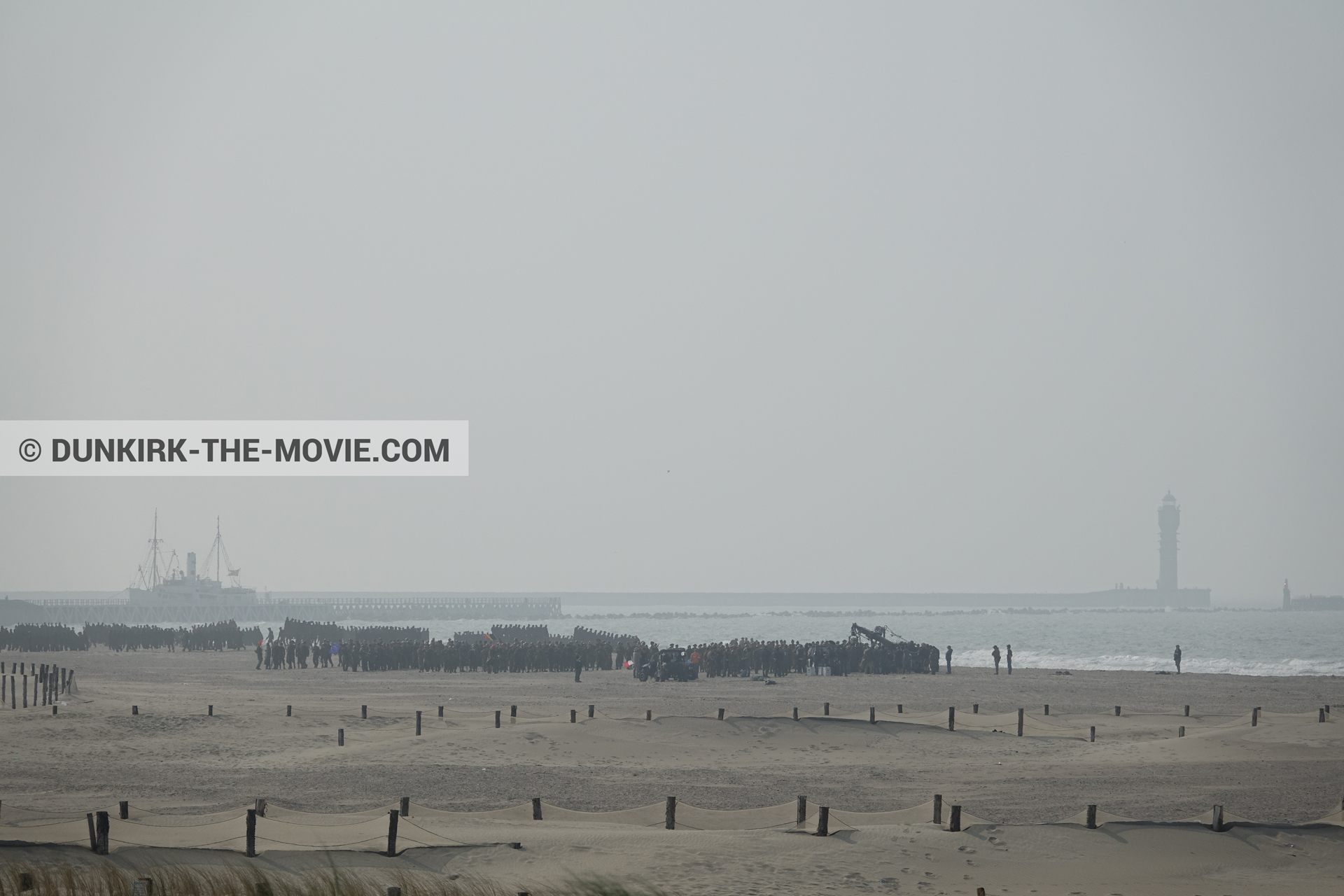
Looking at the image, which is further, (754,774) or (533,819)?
(754,774)

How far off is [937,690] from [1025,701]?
4.79 metres

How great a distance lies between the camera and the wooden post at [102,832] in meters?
14.6

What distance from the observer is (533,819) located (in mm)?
17688

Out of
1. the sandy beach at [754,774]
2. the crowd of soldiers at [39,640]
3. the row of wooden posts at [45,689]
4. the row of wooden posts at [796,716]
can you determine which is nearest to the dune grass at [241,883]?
the sandy beach at [754,774]

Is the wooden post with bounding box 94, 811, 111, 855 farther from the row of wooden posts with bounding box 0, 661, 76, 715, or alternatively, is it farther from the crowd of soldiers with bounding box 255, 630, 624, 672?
the crowd of soldiers with bounding box 255, 630, 624, 672

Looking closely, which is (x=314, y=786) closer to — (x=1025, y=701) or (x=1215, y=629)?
(x=1025, y=701)

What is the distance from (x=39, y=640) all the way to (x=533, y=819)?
65078 millimetres

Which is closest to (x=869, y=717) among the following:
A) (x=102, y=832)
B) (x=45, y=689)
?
(x=102, y=832)

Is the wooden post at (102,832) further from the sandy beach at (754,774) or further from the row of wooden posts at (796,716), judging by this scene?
the row of wooden posts at (796,716)

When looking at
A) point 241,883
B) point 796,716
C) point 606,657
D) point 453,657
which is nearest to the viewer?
point 241,883

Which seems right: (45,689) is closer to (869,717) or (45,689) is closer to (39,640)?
(869,717)

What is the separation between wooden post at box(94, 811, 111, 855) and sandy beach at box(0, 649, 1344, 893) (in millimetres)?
285

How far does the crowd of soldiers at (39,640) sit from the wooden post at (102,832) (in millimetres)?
61058

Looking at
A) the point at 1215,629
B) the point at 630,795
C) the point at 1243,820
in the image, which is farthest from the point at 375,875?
the point at 1215,629
